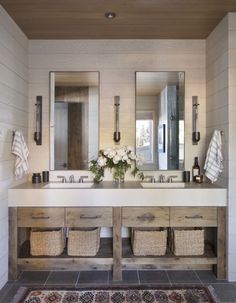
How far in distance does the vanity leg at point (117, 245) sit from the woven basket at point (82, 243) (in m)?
0.21

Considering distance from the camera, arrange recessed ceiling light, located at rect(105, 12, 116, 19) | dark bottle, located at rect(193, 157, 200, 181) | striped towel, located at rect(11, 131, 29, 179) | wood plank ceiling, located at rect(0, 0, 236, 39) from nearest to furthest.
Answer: wood plank ceiling, located at rect(0, 0, 236, 39) → recessed ceiling light, located at rect(105, 12, 116, 19) → striped towel, located at rect(11, 131, 29, 179) → dark bottle, located at rect(193, 157, 200, 181)

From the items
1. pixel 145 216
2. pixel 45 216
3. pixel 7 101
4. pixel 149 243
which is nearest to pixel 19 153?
pixel 7 101

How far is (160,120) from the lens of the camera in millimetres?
3135

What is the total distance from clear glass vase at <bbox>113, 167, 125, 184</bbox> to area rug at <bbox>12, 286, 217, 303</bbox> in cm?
110

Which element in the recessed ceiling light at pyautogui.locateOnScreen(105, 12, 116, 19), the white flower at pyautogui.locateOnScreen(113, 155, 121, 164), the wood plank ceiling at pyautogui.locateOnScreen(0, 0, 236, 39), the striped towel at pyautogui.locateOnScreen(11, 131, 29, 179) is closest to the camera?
the wood plank ceiling at pyautogui.locateOnScreen(0, 0, 236, 39)

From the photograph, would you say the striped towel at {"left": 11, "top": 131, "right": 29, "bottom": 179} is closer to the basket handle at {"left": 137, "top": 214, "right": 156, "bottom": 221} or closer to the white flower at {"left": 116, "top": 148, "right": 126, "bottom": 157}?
the white flower at {"left": 116, "top": 148, "right": 126, "bottom": 157}

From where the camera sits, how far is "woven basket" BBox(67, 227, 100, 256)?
8.66ft

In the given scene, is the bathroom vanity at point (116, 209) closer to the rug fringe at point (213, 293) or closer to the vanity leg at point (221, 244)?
the vanity leg at point (221, 244)

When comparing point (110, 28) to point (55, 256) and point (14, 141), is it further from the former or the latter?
point (55, 256)

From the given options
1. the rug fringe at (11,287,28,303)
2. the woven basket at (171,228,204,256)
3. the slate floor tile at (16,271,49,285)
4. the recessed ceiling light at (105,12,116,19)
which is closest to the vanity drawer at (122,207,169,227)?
the woven basket at (171,228,204,256)

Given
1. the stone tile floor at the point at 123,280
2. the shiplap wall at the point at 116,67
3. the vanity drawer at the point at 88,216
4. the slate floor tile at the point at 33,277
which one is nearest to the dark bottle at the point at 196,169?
the shiplap wall at the point at 116,67

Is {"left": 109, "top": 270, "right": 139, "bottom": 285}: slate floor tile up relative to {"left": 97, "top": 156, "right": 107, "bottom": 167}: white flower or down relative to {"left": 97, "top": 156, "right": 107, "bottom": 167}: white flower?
down

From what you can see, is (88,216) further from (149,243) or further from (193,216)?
(193,216)

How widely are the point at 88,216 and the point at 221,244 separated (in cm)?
132
